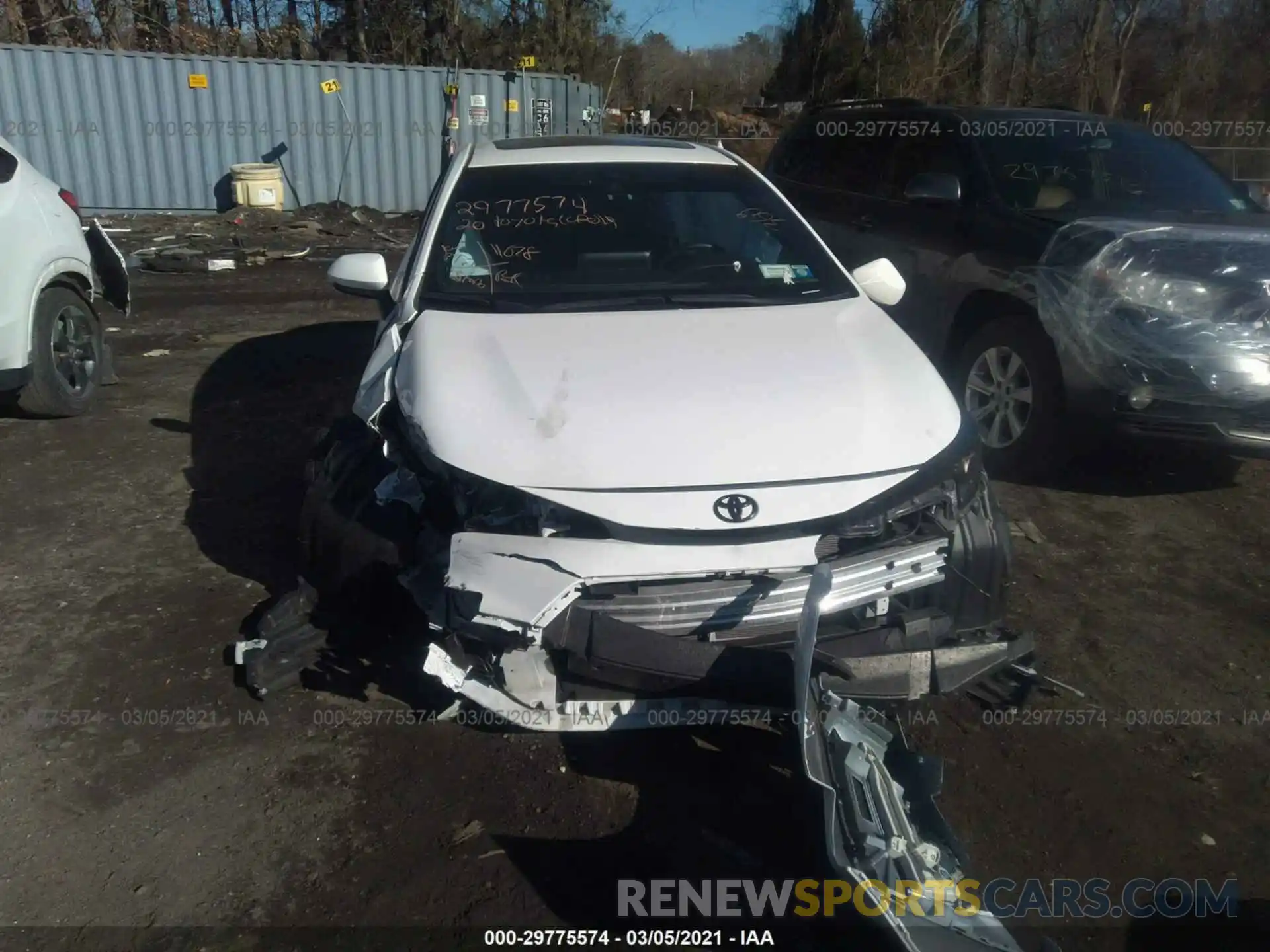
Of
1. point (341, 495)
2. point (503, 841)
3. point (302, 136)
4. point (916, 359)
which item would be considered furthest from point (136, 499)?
point (302, 136)

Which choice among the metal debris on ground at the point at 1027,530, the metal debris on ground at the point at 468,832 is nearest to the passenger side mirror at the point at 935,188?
the metal debris on ground at the point at 1027,530

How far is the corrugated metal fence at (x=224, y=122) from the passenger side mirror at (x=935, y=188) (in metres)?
9.01

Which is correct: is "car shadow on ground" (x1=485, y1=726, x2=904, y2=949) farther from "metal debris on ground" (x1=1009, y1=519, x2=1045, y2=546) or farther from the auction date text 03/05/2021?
"metal debris on ground" (x1=1009, y1=519, x2=1045, y2=546)

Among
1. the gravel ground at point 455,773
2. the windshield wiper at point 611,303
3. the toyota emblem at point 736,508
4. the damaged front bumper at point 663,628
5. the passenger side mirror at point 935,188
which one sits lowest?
the gravel ground at point 455,773

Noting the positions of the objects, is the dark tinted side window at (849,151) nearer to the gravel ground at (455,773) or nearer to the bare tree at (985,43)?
the gravel ground at (455,773)

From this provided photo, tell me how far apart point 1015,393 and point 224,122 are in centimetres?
1308

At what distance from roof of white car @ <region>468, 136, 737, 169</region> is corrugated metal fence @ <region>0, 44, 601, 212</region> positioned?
30.5 feet

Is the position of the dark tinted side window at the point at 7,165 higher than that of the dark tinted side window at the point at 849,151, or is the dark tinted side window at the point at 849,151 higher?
the dark tinted side window at the point at 849,151

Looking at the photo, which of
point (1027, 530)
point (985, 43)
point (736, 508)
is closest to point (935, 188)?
point (1027, 530)

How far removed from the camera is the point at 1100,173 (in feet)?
19.3

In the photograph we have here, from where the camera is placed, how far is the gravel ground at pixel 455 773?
100 inches

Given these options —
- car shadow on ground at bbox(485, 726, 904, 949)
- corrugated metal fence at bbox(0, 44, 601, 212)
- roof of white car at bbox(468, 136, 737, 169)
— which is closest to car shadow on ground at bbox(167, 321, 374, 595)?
car shadow on ground at bbox(485, 726, 904, 949)

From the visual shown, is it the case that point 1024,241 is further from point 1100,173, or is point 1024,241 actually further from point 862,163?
point 862,163

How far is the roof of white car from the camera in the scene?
14.6ft
